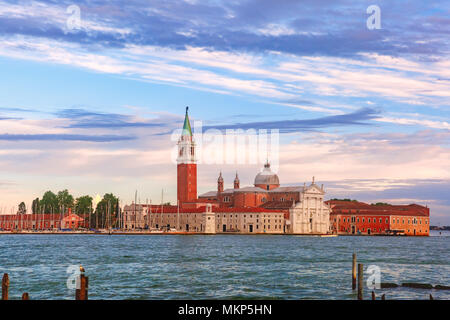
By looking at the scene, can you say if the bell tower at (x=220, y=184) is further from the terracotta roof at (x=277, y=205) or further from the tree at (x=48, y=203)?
the tree at (x=48, y=203)

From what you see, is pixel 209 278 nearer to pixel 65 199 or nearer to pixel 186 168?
pixel 186 168

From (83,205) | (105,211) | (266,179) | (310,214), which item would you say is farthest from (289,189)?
(83,205)

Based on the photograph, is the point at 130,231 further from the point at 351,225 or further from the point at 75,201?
the point at 351,225

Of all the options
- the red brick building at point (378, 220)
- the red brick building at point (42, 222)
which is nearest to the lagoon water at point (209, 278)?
the red brick building at point (42, 222)

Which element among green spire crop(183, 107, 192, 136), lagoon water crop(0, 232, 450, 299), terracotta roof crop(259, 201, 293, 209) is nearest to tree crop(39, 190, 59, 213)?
green spire crop(183, 107, 192, 136)
